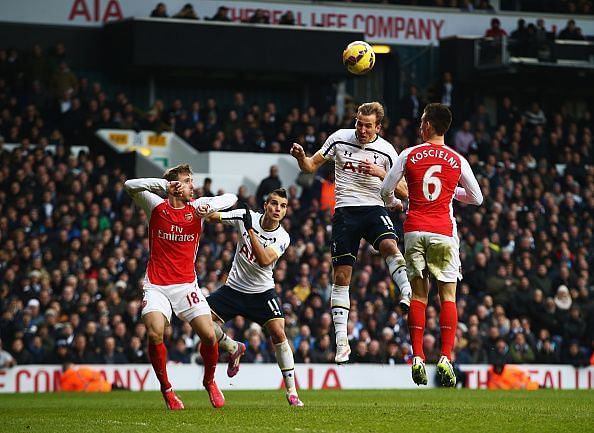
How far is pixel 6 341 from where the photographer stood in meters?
22.2

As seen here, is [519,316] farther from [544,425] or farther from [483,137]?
[544,425]

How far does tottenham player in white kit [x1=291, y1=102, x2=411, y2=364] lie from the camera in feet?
47.9

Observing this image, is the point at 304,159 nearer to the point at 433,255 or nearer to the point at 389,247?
the point at 389,247

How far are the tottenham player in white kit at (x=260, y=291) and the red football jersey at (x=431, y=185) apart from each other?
203 centimetres

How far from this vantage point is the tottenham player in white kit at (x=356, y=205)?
14.6 metres

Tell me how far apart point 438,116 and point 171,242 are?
3.14 meters

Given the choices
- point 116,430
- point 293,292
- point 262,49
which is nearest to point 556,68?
point 262,49

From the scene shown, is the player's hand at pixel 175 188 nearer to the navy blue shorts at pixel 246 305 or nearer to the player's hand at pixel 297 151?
the player's hand at pixel 297 151

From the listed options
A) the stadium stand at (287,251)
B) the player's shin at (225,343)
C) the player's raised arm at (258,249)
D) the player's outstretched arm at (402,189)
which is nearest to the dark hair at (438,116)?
the player's outstretched arm at (402,189)

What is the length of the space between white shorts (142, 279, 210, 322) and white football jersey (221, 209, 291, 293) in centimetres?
111

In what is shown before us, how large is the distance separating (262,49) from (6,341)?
12.7 m

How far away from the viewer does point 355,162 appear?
14.6m

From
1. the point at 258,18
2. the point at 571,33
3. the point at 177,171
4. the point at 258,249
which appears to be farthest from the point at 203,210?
the point at 571,33

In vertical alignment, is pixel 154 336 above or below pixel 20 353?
above
